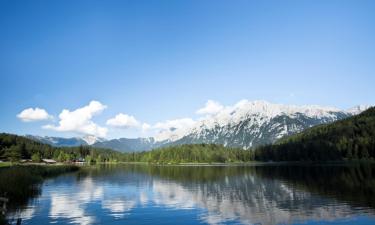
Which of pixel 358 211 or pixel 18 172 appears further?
pixel 18 172

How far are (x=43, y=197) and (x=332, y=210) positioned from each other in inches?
2137

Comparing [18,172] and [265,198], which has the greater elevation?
[18,172]

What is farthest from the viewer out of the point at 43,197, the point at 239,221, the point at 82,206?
the point at 43,197

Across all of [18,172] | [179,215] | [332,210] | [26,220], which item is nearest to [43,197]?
[18,172]

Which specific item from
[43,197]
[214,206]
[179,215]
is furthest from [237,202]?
[43,197]

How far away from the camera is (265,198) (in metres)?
68.4

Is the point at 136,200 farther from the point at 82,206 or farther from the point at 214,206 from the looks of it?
the point at 214,206

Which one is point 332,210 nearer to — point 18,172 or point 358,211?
point 358,211

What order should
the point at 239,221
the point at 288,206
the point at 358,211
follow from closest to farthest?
the point at 239,221, the point at 358,211, the point at 288,206

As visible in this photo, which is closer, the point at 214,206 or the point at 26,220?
the point at 26,220

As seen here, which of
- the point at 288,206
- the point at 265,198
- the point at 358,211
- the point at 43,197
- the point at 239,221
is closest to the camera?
the point at 239,221

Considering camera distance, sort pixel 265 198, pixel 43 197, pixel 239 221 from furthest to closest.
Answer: pixel 43 197 < pixel 265 198 < pixel 239 221

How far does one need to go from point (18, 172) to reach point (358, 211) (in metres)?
65.6

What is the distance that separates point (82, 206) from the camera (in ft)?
202
